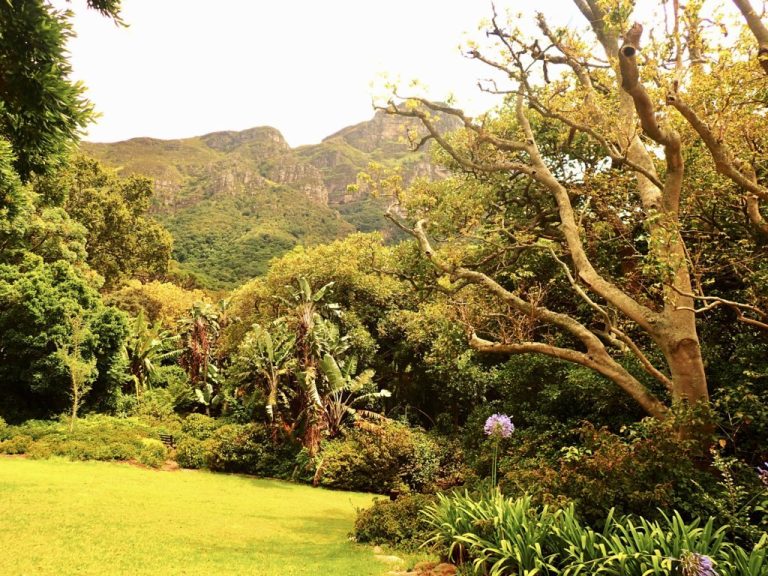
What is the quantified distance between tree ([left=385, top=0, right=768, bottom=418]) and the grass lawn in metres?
4.35

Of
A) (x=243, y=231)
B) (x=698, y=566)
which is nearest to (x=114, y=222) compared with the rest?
(x=698, y=566)

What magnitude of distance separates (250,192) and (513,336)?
79.5 m

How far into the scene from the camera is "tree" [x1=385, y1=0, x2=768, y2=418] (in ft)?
20.9

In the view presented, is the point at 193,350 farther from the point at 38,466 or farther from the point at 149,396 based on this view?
the point at 38,466

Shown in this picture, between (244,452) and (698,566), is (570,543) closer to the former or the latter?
(698,566)

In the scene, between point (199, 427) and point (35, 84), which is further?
point (199, 427)

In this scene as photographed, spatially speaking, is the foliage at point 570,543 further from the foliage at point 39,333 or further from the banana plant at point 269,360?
the foliage at point 39,333

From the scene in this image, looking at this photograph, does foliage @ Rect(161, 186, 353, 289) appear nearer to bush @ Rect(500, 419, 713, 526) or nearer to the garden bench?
the garden bench

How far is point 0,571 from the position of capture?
541cm

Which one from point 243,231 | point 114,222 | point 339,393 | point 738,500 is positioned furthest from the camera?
point 243,231

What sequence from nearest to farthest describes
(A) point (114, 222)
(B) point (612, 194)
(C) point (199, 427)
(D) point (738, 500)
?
1. (D) point (738, 500)
2. (B) point (612, 194)
3. (C) point (199, 427)
4. (A) point (114, 222)

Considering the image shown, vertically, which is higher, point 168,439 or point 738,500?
point 738,500

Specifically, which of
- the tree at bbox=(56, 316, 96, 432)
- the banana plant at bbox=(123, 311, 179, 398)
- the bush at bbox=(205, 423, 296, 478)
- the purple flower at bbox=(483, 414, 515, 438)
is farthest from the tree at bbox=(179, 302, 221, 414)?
the purple flower at bbox=(483, 414, 515, 438)

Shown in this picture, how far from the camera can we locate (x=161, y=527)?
25.7 feet
